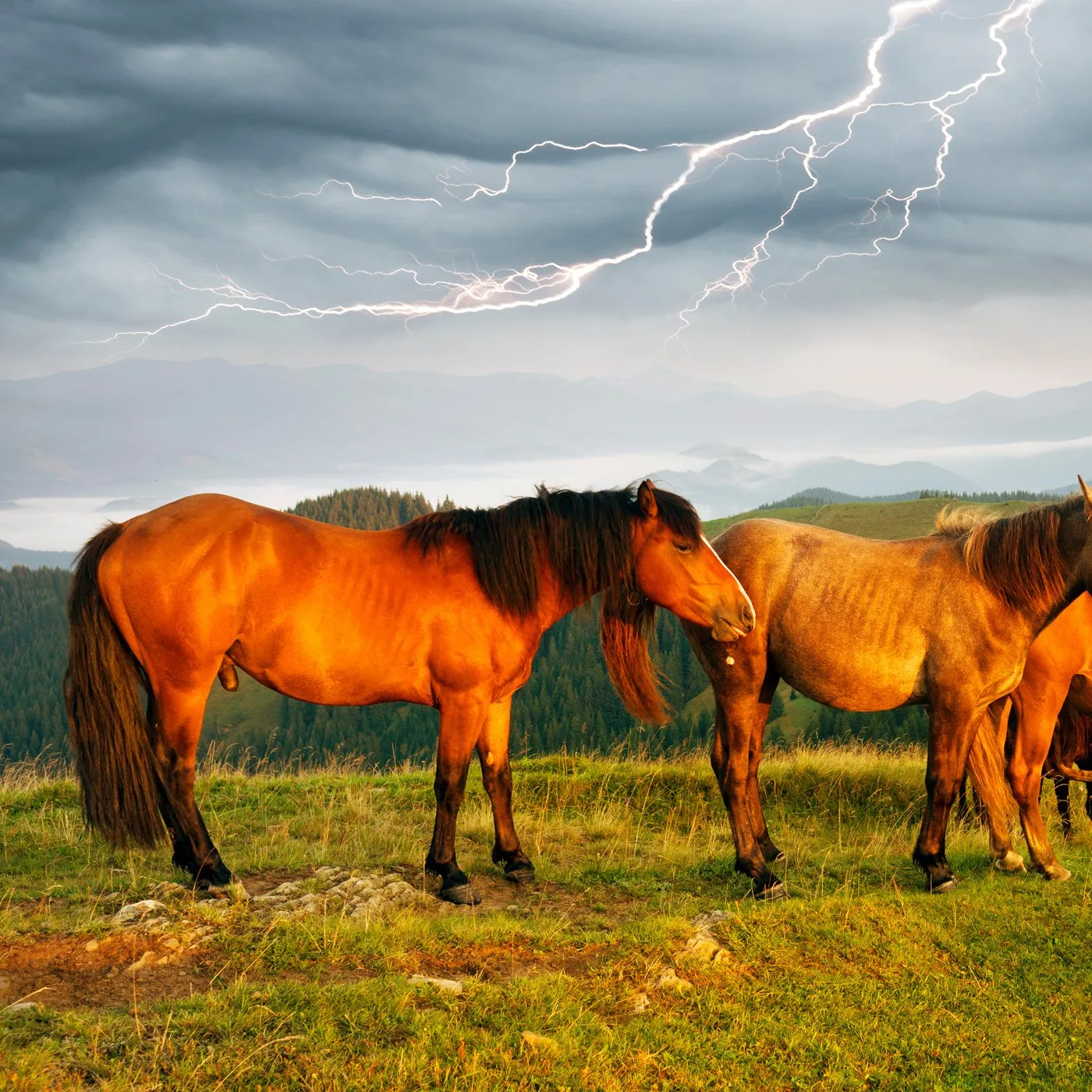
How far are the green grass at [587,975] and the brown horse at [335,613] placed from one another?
2.94 feet

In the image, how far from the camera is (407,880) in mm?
7438

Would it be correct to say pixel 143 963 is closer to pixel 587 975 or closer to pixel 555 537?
pixel 587 975

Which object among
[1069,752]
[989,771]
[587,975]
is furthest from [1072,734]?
[587,975]

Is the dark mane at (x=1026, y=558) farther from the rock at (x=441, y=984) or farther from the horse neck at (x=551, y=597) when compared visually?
the rock at (x=441, y=984)

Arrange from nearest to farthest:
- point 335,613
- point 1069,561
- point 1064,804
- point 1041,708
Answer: point 335,613
point 1069,561
point 1041,708
point 1064,804

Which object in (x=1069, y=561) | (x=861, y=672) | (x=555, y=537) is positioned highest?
(x=555, y=537)

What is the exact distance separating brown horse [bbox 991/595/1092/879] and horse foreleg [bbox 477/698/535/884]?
4228 mm

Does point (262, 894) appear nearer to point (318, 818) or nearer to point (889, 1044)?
point (318, 818)

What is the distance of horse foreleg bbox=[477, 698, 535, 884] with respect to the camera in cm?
784

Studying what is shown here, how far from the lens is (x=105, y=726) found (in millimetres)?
7000

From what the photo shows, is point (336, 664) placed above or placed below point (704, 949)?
above

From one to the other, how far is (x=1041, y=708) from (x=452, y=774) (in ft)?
Answer: 17.1

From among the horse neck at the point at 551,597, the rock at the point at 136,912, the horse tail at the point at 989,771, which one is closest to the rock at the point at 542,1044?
the rock at the point at 136,912

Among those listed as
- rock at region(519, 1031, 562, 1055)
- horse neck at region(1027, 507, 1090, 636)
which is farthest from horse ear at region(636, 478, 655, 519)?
rock at region(519, 1031, 562, 1055)
